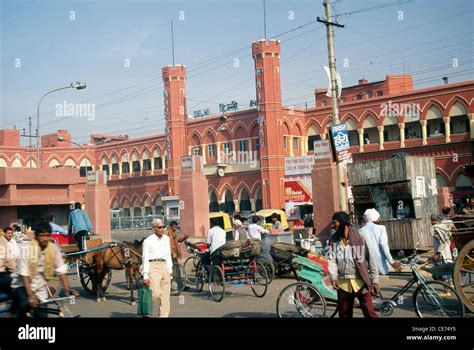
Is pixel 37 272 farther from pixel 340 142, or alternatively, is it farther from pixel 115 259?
pixel 340 142

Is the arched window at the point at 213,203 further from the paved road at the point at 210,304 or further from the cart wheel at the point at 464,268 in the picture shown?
the cart wheel at the point at 464,268

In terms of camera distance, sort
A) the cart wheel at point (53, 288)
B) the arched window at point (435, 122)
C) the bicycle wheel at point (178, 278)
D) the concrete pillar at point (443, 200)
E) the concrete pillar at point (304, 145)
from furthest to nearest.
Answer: the concrete pillar at point (304, 145)
the arched window at point (435, 122)
the concrete pillar at point (443, 200)
the bicycle wheel at point (178, 278)
the cart wheel at point (53, 288)

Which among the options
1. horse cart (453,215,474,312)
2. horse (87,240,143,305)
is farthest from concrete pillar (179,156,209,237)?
horse cart (453,215,474,312)

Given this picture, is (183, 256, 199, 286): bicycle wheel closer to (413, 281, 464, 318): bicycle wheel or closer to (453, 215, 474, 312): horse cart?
(413, 281, 464, 318): bicycle wheel

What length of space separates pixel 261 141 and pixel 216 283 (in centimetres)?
3309

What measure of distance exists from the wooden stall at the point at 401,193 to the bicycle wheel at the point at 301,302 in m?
7.99

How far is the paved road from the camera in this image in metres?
8.99

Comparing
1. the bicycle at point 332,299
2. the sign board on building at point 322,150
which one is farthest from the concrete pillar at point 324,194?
the bicycle at point 332,299

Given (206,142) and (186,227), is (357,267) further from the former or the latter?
(206,142)

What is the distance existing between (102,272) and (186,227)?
7840mm

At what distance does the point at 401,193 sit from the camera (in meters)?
15.5

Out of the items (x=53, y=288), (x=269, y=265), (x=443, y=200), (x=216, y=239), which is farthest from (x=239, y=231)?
(x=443, y=200)

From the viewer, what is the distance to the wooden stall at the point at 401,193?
15197 mm
